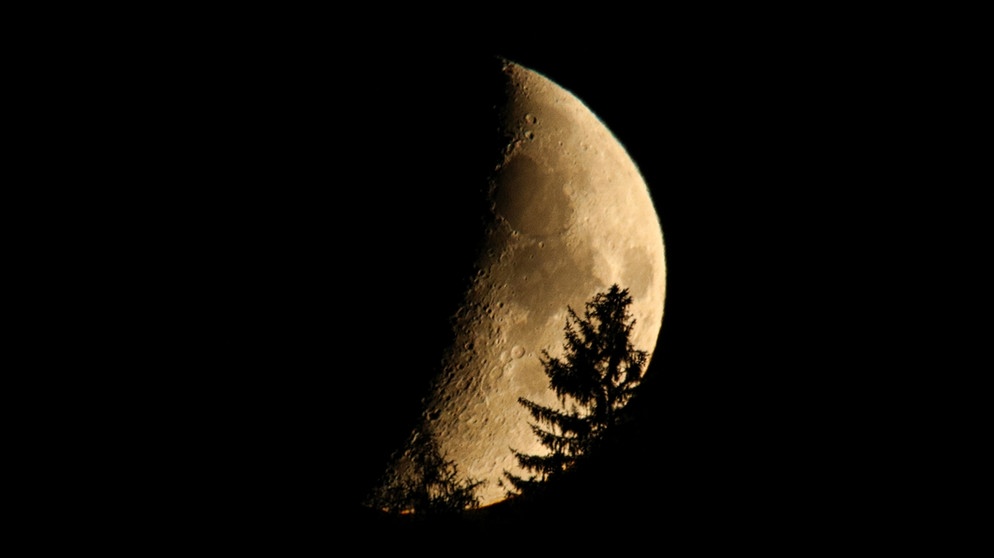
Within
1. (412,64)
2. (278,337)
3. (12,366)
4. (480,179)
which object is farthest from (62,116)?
(480,179)

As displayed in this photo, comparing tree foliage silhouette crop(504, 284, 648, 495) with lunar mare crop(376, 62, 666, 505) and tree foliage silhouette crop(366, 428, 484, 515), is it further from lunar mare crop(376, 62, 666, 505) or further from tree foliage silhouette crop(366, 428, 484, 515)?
tree foliage silhouette crop(366, 428, 484, 515)

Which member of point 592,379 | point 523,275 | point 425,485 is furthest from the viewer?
point 425,485

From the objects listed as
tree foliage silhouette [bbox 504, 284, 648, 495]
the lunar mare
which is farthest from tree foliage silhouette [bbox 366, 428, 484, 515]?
tree foliage silhouette [bbox 504, 284, 648, 495]

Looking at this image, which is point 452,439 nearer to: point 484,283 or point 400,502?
point 400,502

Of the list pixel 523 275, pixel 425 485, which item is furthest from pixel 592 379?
pixel 425 485

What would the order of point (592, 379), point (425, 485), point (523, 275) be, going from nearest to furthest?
point (592, 379), point (523, 275), point (425, 485)

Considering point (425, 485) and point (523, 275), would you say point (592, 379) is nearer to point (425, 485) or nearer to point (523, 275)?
point (523, 275)

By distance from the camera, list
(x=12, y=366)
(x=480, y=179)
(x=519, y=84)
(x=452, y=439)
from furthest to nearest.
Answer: (x=519, y=84) → (x=452, y=439) → (x=480, y=179) → (x=12, y=366)

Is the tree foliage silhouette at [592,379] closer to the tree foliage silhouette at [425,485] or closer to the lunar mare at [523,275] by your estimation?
the lunar mare at [523,275]
